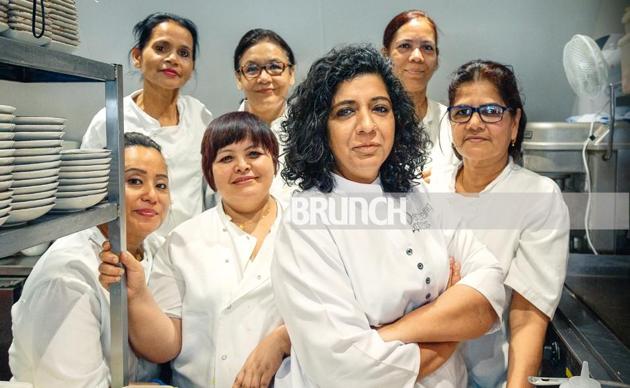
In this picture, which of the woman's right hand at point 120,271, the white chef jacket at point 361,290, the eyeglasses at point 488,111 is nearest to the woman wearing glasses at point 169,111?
the woman's right hand at point 120,271

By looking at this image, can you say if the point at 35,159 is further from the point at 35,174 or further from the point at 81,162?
the point at 81,162

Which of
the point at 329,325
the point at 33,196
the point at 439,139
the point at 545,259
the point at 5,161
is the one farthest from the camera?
the point at 439,139

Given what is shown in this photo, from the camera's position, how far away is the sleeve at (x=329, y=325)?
1273 mm

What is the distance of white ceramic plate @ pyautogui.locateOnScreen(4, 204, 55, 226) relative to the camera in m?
1.05

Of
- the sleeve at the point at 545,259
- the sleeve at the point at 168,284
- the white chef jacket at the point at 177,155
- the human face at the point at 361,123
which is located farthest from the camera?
the white chef jacket at the point at 177,155

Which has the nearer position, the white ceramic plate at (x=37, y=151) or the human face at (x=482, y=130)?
Answer: the white ceramic plate at (x=37, y=151)

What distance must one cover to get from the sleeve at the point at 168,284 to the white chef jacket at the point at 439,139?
890 mm

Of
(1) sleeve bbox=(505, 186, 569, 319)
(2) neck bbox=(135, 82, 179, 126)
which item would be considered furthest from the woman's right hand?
(2) neck bbox=(135, 82, 179, 126)

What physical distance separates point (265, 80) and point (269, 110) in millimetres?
127

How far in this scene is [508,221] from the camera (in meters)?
1.65

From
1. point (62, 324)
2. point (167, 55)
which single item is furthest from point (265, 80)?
point (62, 324)

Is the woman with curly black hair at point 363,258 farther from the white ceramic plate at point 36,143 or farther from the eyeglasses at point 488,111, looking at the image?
the white ceramic plate at point 36,143

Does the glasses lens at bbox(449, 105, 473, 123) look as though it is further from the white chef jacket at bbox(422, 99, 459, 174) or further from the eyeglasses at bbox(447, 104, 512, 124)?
the white chef jacket at bbox(422, 99, 459, 174)

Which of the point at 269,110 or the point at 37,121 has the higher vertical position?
the point at 269,110
